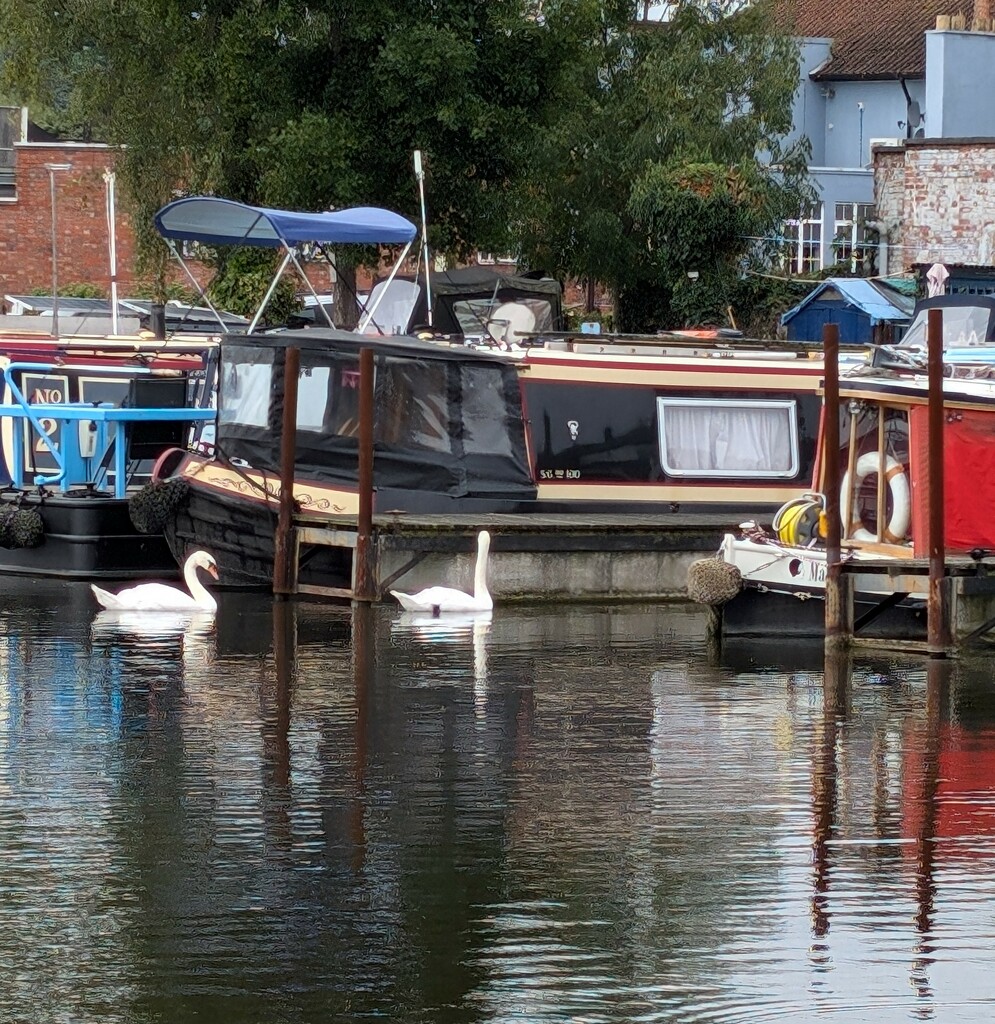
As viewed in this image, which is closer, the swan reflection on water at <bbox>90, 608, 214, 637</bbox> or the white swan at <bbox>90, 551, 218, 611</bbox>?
the swan reflection on water at <bbox>90, 608, 214, 637</bbox>

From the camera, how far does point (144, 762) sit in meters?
12.5

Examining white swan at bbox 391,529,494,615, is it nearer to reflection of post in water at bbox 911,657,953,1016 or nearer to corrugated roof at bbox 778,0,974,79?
reflection of post in water at bbox 911,657,953,1016

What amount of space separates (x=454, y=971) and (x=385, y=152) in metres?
21.2

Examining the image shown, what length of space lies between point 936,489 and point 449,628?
4411mm

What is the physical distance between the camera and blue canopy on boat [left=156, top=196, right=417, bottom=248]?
2091cm

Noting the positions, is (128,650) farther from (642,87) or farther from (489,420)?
(642,87)

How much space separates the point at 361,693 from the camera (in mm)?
14922

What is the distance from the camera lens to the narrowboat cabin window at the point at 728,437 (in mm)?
20750

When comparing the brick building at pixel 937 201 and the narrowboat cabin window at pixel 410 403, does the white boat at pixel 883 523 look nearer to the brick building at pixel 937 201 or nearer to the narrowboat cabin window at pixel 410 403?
the narrowboat cabin window at pixel 410 403

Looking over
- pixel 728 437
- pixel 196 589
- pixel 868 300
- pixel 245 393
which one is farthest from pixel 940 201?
pixel 196 589

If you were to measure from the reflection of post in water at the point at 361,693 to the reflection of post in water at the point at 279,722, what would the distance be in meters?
0.35

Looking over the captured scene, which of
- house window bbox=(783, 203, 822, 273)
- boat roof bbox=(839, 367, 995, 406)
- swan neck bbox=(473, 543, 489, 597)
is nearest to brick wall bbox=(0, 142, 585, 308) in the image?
house window bbox=(783, 203, 822, 273)

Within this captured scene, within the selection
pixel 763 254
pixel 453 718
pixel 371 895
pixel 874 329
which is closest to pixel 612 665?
pixel 453 718

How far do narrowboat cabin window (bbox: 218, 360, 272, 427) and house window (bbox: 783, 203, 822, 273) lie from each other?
863 inches
